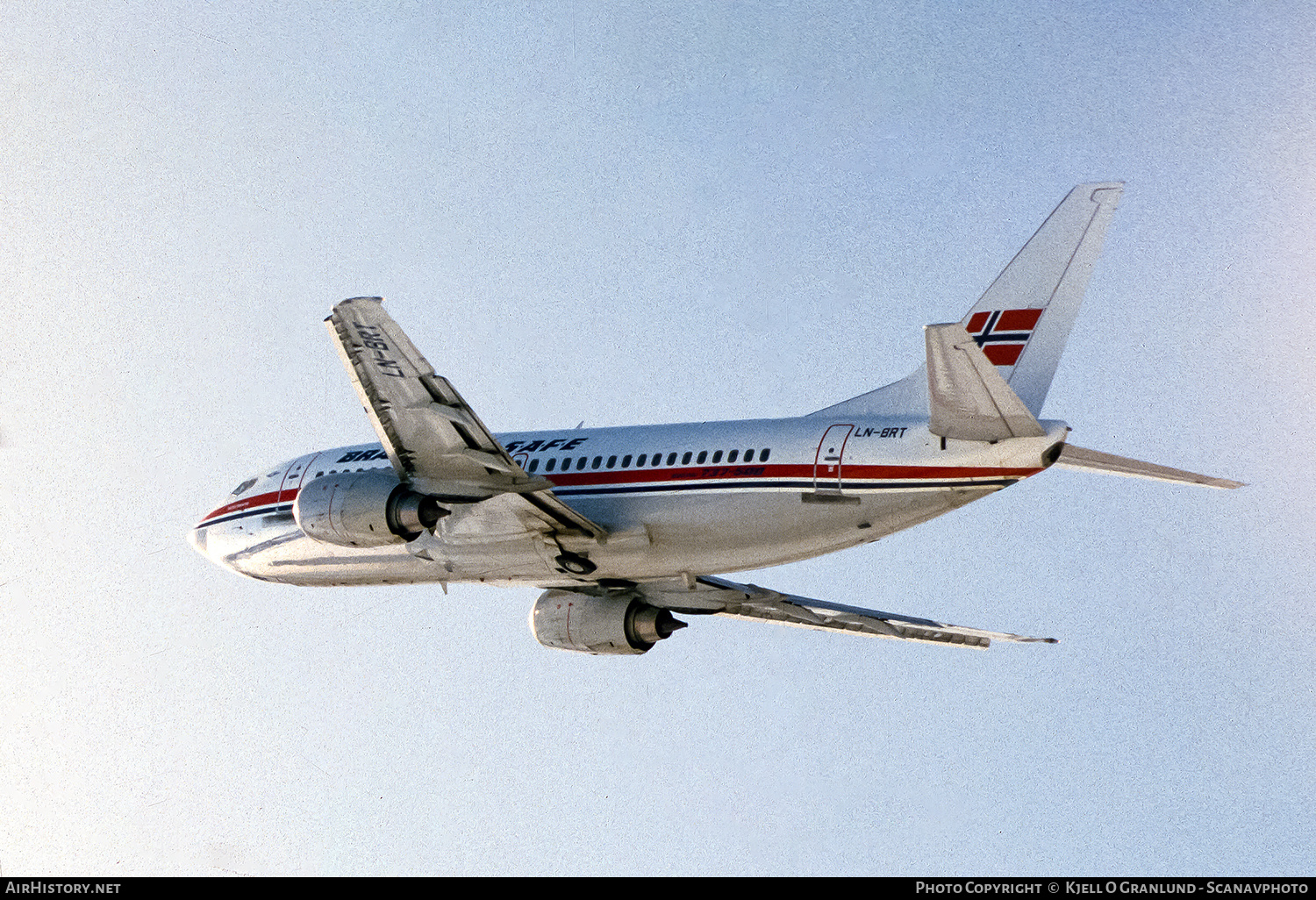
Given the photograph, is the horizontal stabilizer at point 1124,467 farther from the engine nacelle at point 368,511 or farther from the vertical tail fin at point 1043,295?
the engine nacelle at point 368,511

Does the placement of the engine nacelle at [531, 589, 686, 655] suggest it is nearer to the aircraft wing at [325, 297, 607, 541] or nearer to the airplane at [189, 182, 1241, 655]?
the airplane at [189, 182, 1241, 655]

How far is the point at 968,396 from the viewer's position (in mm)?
26734

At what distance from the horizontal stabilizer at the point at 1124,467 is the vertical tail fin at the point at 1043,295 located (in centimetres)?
236

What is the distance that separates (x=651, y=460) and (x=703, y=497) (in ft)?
5.16

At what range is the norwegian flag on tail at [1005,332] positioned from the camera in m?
30.6

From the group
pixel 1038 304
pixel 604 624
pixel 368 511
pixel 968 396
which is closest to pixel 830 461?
pixel 968 396

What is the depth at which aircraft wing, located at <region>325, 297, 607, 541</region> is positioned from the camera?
95.4 feet

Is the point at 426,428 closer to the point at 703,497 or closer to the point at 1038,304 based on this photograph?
the point at 703,497

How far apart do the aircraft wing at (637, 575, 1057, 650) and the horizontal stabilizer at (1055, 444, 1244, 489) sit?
9218 mm

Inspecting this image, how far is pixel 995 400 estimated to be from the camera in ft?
87.8

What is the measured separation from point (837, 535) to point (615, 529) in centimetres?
430

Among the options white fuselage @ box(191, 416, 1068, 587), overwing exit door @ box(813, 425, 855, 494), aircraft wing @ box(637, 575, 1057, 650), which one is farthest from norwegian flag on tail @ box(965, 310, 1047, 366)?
aircraft wing @ box(637, 575, 1057, 650)

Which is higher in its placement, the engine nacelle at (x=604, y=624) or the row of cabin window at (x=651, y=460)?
the row of cabin window at (x=651, y=460)

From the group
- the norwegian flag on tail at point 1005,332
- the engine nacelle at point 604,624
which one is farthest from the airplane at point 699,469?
the engine nacelle at point 604,624
